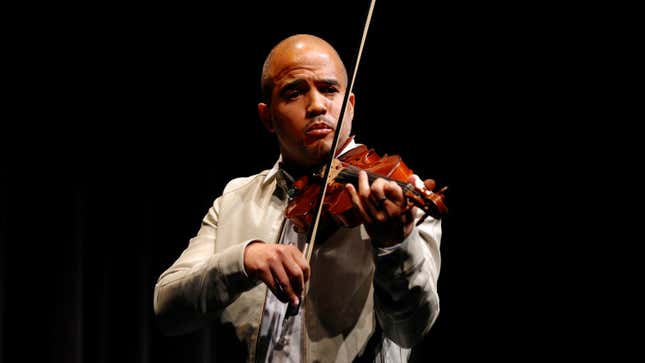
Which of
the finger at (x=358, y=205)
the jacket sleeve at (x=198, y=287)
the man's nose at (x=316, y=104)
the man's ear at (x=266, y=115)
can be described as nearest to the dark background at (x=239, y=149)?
the man's ear at (x=266, y=115)

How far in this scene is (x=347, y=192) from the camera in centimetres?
96

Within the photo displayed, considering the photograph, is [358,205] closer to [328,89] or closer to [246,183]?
[328,89]

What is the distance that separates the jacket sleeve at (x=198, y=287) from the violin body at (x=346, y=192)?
12 cm

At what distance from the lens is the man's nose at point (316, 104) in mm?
1189

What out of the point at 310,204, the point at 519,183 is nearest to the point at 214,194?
the point at 519,183

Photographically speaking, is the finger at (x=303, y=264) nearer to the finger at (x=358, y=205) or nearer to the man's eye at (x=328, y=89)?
the finger at (x=358, y=205)

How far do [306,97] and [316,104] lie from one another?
4 cm

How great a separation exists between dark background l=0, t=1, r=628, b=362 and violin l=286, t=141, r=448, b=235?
1.03m

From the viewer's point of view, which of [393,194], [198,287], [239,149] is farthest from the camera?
[239,149]

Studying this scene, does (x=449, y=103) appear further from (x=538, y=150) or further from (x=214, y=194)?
(x=214, y=194)

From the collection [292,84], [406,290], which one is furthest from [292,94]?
[406,290]

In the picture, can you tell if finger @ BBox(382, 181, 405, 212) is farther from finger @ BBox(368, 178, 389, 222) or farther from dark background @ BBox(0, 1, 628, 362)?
dark background @ BBox(0, 1, 628, 362)

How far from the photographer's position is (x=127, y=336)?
7.13ft

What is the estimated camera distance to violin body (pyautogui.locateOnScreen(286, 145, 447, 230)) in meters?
0.91
